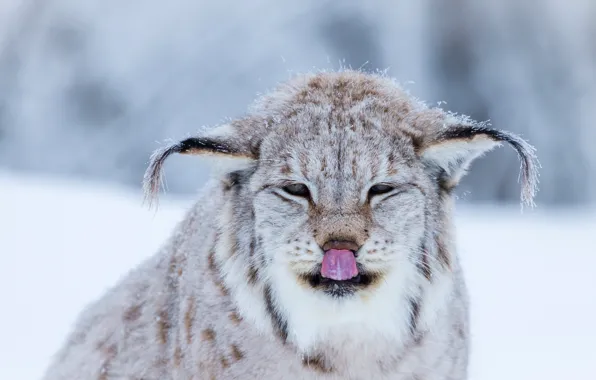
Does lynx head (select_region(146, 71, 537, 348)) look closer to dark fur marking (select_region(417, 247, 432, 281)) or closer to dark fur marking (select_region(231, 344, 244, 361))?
dark fur marking (select_region(417, 247, 432, 281))

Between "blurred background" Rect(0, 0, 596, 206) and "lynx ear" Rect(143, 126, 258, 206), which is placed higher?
Answer: "blurred background" Rect(0, 0, 596, 206)

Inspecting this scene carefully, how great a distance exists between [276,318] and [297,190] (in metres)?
0.46

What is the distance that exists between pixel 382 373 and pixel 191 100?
10192 mm

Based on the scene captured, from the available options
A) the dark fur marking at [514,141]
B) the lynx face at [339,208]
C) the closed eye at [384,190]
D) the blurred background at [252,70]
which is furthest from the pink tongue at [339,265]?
the blurred background at [252,70]

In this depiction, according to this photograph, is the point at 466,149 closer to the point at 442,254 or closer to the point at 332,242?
the point at 442,254

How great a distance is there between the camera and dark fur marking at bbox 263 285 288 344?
9.68 ft

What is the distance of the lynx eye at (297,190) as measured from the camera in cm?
281

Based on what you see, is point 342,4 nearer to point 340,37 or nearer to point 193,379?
point 340,37

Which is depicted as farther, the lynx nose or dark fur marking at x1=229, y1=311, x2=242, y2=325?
dark fur marking at x1=229, y1=311, x2=242, y2=325

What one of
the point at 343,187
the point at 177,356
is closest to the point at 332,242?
the point at 343,187

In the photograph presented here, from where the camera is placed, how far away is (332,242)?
8.71ft

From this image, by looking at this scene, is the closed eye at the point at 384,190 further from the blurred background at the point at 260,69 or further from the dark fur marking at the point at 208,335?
the blurred background at the point at 260,69

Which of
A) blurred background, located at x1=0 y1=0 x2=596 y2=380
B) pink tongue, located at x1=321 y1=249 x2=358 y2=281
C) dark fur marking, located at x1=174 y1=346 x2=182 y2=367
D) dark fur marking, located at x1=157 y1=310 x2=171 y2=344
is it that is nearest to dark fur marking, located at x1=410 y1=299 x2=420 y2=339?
pink tongue, located at x1=321 y1=249 x2=358 y2=281

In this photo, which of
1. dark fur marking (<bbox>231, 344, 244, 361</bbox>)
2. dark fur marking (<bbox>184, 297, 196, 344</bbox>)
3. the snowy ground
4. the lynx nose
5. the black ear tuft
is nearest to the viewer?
the lynx nose
